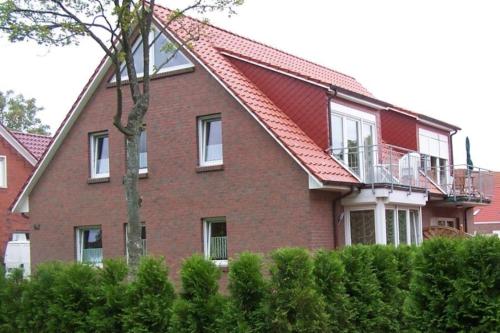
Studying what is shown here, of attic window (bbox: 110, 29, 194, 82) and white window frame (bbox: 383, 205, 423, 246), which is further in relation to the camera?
attic window (bbox: 110, 29, 194, 82)

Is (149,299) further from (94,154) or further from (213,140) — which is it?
(94,154)

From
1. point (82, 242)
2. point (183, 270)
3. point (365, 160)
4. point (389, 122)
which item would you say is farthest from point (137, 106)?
point (389, 122)

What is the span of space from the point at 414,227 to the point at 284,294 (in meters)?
12.5

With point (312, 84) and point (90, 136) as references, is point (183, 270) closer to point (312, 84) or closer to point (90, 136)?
point (312, 84)

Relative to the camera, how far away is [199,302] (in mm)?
10945

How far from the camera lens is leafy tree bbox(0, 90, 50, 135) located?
62375 millimetres

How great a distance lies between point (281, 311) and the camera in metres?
10.7

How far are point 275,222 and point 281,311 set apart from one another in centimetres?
851

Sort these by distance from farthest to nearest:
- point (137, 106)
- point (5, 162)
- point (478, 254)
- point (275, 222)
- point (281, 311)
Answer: point (5, 162)
point (275, 222)
point (137, 106)
point (281, 311)
point (478, 254)

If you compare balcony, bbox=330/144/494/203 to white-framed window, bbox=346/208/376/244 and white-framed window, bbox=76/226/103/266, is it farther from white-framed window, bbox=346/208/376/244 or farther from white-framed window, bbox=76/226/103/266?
white-framed window, bbox=76/226/103/266

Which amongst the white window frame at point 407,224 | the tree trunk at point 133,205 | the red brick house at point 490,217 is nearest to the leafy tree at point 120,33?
the tree trunk at point 133,205

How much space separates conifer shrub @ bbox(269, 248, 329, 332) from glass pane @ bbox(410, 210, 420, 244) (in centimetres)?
1204

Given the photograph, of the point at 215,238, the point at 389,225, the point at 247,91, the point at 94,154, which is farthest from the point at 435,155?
the point at 94,154

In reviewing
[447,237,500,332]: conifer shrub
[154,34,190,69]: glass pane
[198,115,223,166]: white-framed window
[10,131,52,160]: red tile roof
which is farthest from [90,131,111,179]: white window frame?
[447,237,500,332]: conifer shrub
